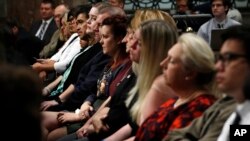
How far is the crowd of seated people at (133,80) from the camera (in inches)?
109

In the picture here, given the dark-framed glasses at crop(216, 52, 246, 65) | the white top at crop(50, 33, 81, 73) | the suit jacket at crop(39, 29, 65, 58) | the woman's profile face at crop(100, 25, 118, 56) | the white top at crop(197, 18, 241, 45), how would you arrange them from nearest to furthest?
the dark-framed glasses at crop(216, 52, 246, 65) < the woman's profile face at crop(100, 25, 118, 56) < the white top at crop(50, 33, 81, 73) < the white top at crop(197, 18, 241, 45) < the suit jacket at crop(39, 29, 65, 58)

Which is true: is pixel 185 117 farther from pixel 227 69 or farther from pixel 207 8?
pixel 207 8

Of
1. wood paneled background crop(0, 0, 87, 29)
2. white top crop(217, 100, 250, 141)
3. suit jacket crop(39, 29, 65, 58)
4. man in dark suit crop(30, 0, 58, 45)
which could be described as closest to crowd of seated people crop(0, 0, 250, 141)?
white top crop(217, 100, 250, 141)

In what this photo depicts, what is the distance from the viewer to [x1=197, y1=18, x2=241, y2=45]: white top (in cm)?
683

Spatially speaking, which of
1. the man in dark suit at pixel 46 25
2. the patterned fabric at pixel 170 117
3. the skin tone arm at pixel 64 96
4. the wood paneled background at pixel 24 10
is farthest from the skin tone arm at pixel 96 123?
the wood paneled background at pixel 24 10

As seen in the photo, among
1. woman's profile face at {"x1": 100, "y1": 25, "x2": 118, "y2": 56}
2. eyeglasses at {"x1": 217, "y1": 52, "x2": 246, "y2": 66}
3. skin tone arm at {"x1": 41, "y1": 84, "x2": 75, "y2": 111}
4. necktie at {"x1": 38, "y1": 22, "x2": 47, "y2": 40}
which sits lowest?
skin tone arm at {"x1": 41, "y1": 84, "x2": 75, "y2": 111}

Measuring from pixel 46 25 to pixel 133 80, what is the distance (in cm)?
463

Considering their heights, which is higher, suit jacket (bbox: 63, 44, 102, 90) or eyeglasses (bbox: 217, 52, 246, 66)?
eyeglasses (bbox: 217, 52, 246, 66)

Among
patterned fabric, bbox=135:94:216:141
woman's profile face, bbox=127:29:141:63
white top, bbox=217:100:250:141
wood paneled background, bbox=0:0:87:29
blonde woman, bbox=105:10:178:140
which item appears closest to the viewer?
white top, bbox=217:100:250:141

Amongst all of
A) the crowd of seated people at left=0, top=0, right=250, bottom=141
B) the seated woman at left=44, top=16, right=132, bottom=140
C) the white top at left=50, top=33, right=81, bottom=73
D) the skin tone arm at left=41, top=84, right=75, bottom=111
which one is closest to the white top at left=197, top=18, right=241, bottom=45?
the crowd of seated people at left=0, top=0, right=250, bottom=141

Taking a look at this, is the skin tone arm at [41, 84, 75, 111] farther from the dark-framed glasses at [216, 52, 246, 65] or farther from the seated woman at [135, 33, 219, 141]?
the dark-framed glasses at [216, 52, 246, 65]

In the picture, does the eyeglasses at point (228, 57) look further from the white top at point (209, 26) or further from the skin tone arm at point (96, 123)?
the white top at point (209, 26)

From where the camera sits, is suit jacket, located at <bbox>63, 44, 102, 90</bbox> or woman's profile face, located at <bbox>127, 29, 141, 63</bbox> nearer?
woman's profile face, located at <bbox>127, 29, 141, 63</bbox>

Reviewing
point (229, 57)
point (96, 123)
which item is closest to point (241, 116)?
point (229, 57)
